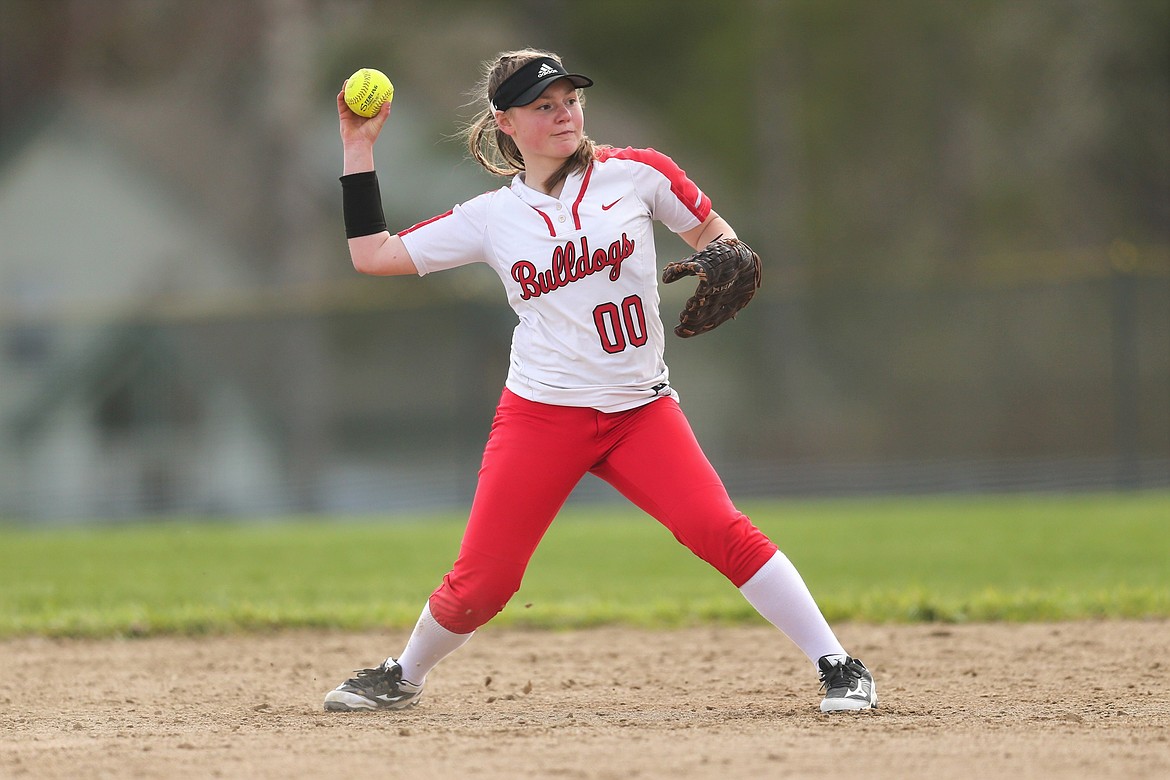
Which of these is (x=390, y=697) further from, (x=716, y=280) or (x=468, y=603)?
(x=716, y=280)

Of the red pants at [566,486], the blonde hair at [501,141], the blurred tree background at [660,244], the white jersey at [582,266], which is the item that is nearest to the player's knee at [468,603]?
the red pants at [566,486]

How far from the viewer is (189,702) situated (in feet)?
14.7

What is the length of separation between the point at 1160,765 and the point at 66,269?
20.3 meters

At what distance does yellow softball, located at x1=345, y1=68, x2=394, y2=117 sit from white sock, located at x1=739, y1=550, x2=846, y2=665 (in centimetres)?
182

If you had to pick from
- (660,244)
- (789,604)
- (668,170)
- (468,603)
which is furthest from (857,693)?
(660,244)

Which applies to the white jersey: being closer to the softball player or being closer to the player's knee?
the softball player

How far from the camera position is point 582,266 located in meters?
4.00

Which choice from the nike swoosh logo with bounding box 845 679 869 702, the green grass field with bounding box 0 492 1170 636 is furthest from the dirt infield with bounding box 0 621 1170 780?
the green grass field with bounding box 0 492 1170 636

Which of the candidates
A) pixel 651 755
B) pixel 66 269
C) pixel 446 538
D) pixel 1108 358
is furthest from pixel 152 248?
pixel 651 755

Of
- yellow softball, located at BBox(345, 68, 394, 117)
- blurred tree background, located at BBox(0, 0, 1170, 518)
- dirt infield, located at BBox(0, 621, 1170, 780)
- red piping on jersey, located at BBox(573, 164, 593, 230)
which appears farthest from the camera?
blurred tree background, located at BBox(0, 0, 1170, 518)

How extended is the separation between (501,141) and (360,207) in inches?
19.8

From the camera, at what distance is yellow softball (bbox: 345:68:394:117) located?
4164 mm

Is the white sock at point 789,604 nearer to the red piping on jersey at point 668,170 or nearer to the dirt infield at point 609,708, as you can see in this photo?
the dirt infield at point 609,708

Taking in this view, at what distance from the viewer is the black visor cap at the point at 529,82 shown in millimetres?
4008
